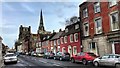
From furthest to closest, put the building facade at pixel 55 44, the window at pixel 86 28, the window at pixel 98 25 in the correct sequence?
the building facade at pixel 55 44, the window at pixel 86 28, the window at pixel 98 25

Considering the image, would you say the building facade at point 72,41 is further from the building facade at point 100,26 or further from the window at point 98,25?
the window at point 98,25

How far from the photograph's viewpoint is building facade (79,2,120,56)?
25.4 meters

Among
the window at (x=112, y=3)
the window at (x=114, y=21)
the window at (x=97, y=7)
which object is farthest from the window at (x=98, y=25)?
the window at (x=112, y=3)

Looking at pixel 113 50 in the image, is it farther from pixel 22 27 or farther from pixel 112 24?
pixel 22 27

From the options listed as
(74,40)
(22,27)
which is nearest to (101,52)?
(74,40)

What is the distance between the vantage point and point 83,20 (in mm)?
33594

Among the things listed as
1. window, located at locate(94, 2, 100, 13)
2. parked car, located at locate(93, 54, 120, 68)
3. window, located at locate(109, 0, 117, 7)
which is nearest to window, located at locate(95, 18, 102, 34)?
window, located at locate(94, 2, 100, 13)

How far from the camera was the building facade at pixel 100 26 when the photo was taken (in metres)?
25.4

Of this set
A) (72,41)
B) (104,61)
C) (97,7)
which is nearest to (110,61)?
(104,61)

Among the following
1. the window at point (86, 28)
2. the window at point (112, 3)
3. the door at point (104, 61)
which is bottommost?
the door at point (104, 61)

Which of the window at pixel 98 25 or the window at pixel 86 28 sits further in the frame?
the window at pixel 86 28

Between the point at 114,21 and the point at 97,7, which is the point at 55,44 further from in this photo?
the point at 114,21

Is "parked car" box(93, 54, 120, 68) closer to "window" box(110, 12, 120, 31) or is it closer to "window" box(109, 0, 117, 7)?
"window" box(110, 12, 120, 31)

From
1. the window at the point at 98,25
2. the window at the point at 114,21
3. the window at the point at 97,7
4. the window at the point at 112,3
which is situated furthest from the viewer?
the window at the point at 97,7
